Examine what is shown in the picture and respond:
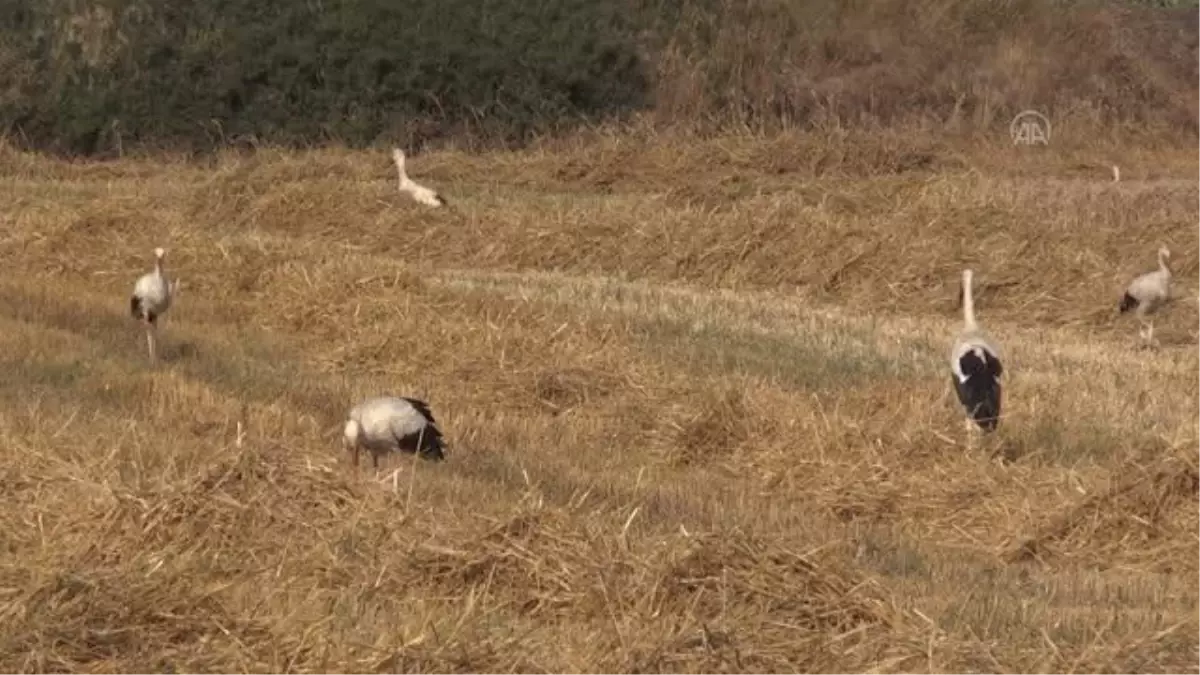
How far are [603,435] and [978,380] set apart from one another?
232 centimetres

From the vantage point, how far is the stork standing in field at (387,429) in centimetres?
1017

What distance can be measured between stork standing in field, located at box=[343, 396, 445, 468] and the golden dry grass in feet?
0.47

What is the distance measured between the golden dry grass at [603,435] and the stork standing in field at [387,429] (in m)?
0.14

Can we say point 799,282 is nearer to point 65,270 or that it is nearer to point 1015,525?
point 65,270

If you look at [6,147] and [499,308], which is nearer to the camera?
[499,308]

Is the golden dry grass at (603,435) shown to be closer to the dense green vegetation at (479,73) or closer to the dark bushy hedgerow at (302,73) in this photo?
the dark bushy hedgerow at (302,73)

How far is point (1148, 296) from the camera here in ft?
53.6

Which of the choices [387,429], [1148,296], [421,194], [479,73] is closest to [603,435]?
[387,429]

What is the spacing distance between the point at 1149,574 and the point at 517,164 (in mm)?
21025

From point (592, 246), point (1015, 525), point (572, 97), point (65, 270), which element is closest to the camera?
point (1015, 525)

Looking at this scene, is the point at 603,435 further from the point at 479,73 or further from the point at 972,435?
the point at 479,73

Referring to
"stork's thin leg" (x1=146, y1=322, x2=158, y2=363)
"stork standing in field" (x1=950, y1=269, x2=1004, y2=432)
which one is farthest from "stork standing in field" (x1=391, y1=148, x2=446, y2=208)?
"stork standing in field" (x1=950, y1=269, x2=1004, y2=432)

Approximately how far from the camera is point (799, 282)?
19312 millimetres

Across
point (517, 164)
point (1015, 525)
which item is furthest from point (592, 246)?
point (1015, 525)
